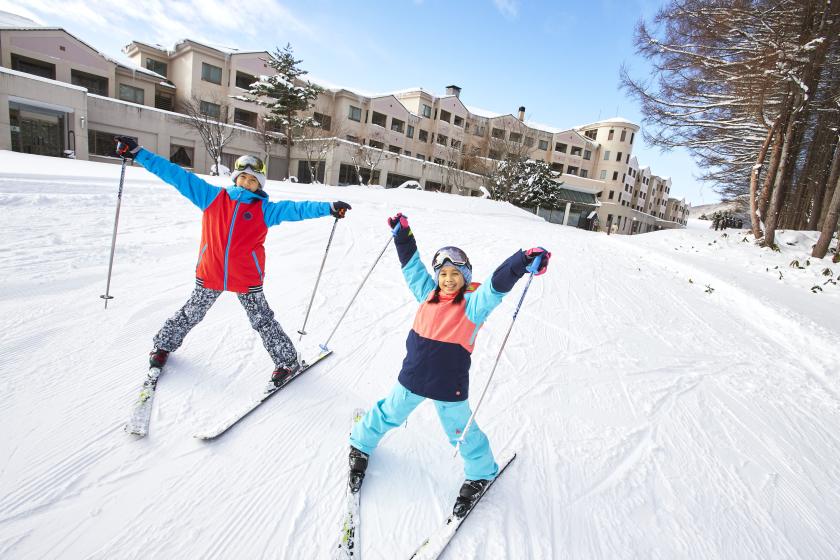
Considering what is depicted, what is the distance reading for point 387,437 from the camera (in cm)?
280

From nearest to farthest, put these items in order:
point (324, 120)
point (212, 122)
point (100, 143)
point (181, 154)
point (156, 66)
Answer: point (100, 143) < point (212, 122) < point (181, 154) < point (156, 66) < point (324, 120)

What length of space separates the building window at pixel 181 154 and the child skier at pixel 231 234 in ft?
85.8

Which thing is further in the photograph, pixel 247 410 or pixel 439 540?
pixel 247 410

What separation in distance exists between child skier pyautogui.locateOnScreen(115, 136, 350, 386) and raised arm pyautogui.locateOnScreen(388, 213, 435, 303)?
69cm

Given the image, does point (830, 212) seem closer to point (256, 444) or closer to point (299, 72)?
point (256, 444)

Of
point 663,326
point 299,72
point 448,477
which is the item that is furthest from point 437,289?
point 299,72

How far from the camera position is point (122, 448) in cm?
231

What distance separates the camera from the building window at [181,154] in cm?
2436

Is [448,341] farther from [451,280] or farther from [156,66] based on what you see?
[156,66]

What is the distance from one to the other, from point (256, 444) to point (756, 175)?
1545 cm

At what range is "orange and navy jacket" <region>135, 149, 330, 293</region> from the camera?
280 centimetres

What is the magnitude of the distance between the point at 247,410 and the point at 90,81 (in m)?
30.7

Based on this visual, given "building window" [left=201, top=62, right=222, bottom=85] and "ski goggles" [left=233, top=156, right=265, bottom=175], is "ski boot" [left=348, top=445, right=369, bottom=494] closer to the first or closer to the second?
"ski goggles" [left=233, top=156, right=265, bottom=175]

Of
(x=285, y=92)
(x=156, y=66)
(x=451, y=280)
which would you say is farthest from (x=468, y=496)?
(x=156, y=66)
